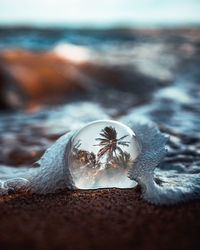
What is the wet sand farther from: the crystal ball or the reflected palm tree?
the reflected palm tree

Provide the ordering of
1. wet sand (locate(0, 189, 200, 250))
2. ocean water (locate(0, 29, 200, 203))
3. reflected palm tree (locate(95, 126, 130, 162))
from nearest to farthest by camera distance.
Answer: wet sand (locate(0, 189, 200, 250)) → reflected palm tree (locate(95, 126, 130, 162)) → ocean water (locate(0, 29, 200, 203))

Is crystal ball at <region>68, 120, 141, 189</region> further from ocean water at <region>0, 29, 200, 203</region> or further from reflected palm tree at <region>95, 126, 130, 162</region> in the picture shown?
ocean water at <region>0, 29, 200, 203</region>

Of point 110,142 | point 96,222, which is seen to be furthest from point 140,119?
point 96,222

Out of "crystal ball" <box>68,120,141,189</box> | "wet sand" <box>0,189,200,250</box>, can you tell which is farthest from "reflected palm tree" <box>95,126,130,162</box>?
"wet sand" <box>0,189,200,250</box>

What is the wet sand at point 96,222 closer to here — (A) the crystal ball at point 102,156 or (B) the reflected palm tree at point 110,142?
(A) the crystal ball at point 102,156

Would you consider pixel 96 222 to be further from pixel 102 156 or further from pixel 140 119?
pixel 140 119

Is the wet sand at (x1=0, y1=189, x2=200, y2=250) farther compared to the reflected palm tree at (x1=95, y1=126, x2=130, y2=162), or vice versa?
the reflected palm tree at (x1=95, y1=126, x2=130, y2=162)

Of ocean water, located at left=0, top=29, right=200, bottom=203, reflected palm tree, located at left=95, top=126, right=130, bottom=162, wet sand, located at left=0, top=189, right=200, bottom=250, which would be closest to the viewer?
wet sand, located at left=0, top=189, right=200, bottom=250

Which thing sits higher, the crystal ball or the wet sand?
the crystal ball

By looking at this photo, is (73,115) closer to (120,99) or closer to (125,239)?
(120,99)
